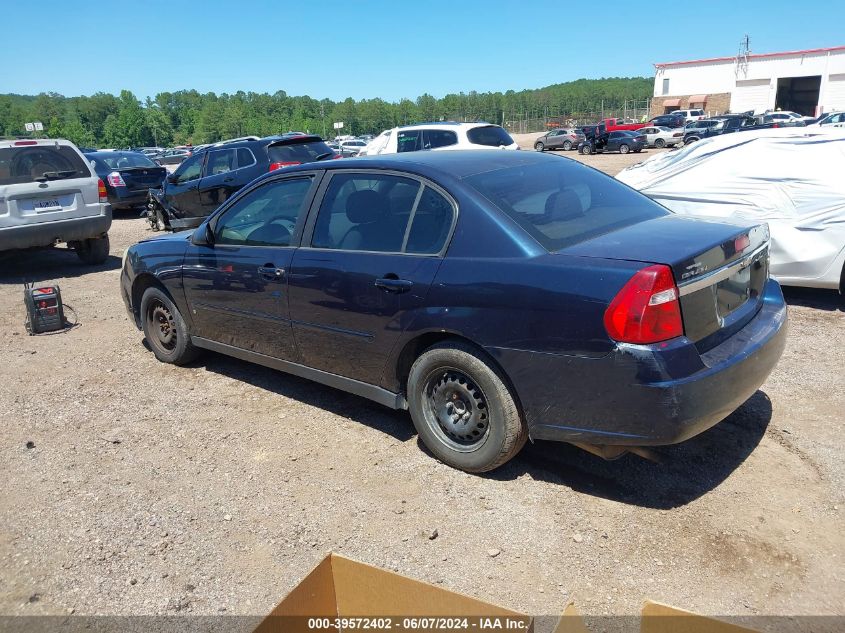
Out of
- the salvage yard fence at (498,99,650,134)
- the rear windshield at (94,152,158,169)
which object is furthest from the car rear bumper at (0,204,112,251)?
the salvage yard fence at (498,99,650,134)

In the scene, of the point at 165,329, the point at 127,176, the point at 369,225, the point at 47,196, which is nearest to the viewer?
the point at 369,225

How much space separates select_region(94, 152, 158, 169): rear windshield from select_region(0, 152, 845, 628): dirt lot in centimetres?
1285

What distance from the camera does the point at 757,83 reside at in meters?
64.1

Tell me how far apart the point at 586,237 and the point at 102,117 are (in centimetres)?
13216

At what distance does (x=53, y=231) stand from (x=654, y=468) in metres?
8.65

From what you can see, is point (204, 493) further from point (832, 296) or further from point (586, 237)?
point (832, 296)

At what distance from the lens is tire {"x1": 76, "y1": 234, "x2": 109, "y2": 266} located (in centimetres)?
1022

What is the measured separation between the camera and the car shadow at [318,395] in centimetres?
441

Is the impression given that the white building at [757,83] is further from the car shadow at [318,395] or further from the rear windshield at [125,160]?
the car shadow at [318,395]

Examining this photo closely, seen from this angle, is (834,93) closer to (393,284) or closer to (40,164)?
(40,164)

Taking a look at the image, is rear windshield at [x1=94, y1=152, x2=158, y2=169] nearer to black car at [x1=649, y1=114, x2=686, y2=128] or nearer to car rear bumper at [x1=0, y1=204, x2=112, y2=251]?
car rear bumper at [x1=0, y1=204, x2=112, y2=251]

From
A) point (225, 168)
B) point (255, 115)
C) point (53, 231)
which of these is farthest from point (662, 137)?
point (255, 115)

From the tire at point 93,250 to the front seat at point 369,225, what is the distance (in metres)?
7.53

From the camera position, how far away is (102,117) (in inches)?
4626
